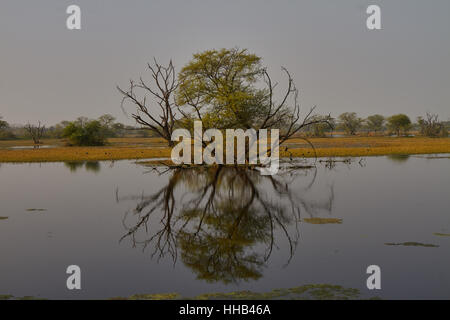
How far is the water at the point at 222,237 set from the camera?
8609 millimetres

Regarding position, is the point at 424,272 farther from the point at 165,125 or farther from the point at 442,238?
the point at 165,125

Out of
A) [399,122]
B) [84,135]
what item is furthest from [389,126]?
[84,135]

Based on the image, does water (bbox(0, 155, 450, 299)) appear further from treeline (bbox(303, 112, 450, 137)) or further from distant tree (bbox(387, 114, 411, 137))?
distant tree (bbox(387, 114, 411, 137))

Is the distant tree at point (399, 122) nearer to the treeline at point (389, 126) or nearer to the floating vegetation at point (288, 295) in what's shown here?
the treeline at point (389, 126)

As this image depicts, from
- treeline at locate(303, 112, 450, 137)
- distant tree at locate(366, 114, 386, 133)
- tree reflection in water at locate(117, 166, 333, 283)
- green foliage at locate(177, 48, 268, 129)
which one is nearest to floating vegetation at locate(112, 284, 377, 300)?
tree reflection in water at locate(117, 166, 333, 283)

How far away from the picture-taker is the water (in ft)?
28.2

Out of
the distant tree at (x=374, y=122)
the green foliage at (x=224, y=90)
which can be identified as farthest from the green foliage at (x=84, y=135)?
the distant tree at (x=374, y=122)

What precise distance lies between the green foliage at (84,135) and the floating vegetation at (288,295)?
6724 cm

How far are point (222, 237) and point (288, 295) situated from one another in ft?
15.0

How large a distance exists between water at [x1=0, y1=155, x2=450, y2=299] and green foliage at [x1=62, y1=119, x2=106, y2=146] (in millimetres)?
50368

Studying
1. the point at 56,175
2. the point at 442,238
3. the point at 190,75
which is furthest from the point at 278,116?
the point at 442,238

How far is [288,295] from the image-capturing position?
7820 mm
